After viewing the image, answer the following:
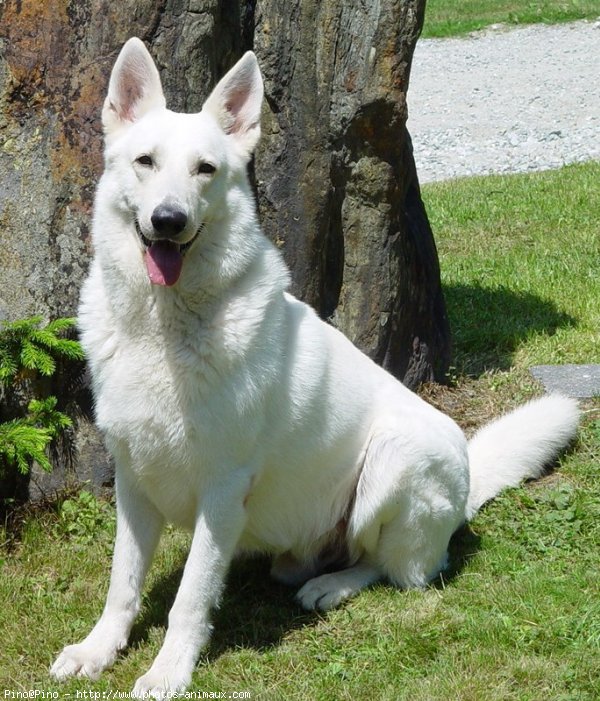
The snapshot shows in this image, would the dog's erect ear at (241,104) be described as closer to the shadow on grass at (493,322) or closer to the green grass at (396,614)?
the green grass at (396,614)

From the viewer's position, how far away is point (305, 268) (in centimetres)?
579

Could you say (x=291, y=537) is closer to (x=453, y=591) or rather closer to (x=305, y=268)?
(x=453, y=591)

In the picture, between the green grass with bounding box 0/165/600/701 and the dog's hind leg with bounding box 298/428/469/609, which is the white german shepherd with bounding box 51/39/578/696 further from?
the green grass with bounding box 0/165/600/701

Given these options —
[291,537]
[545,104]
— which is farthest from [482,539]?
[545,104]

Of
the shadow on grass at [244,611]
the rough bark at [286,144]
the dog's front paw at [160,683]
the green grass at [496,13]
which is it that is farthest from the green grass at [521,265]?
the green grass at [496,13]

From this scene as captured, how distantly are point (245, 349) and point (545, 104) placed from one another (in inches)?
592

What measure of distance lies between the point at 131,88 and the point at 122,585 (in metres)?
1.96

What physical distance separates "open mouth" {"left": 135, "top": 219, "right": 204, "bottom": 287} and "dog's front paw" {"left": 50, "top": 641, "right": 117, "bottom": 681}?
57.3 inches

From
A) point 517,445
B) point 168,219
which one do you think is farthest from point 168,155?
point 517,445

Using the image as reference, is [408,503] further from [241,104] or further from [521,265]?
[521,265]

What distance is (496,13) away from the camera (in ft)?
86.4

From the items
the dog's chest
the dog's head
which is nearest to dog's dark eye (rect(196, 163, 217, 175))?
the dog's head

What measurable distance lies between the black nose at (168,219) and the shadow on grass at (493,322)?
3.50 m

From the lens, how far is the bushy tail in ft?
17.2
